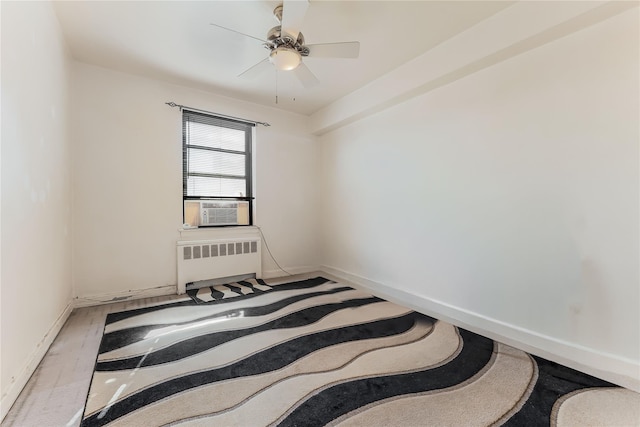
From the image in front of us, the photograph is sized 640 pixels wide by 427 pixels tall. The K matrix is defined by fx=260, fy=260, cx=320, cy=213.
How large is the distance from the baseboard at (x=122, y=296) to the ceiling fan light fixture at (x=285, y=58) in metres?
2.90

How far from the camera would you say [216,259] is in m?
3.57

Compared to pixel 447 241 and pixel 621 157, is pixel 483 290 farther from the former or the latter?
pixel 621 157

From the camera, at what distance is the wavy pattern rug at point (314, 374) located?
134 centimetres

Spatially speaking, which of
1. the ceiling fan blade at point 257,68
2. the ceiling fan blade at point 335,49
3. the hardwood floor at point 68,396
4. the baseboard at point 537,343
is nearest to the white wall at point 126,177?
the hardwood floor at point 68,396

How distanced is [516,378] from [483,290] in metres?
0.82

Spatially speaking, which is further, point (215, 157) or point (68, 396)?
point (215, 157)

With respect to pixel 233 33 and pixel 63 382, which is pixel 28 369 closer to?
pixel 63 382

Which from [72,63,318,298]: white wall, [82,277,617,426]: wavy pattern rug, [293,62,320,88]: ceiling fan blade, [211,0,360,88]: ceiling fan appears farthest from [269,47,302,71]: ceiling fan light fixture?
[82,277,617,426]: wavy pattern rug

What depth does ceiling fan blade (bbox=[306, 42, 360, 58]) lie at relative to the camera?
6.66 ft

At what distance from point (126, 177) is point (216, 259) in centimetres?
145

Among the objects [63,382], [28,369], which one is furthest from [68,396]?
[28,369]

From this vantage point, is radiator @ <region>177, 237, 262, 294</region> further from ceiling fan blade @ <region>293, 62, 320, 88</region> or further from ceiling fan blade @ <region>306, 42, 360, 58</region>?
ceiling fan blade @ <region>306, 42, 360, 58</region>

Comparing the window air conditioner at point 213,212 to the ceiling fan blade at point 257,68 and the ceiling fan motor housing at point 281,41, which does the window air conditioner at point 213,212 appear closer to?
the ceiling fan blade at point 257,68

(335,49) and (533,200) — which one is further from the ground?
(335,49)
